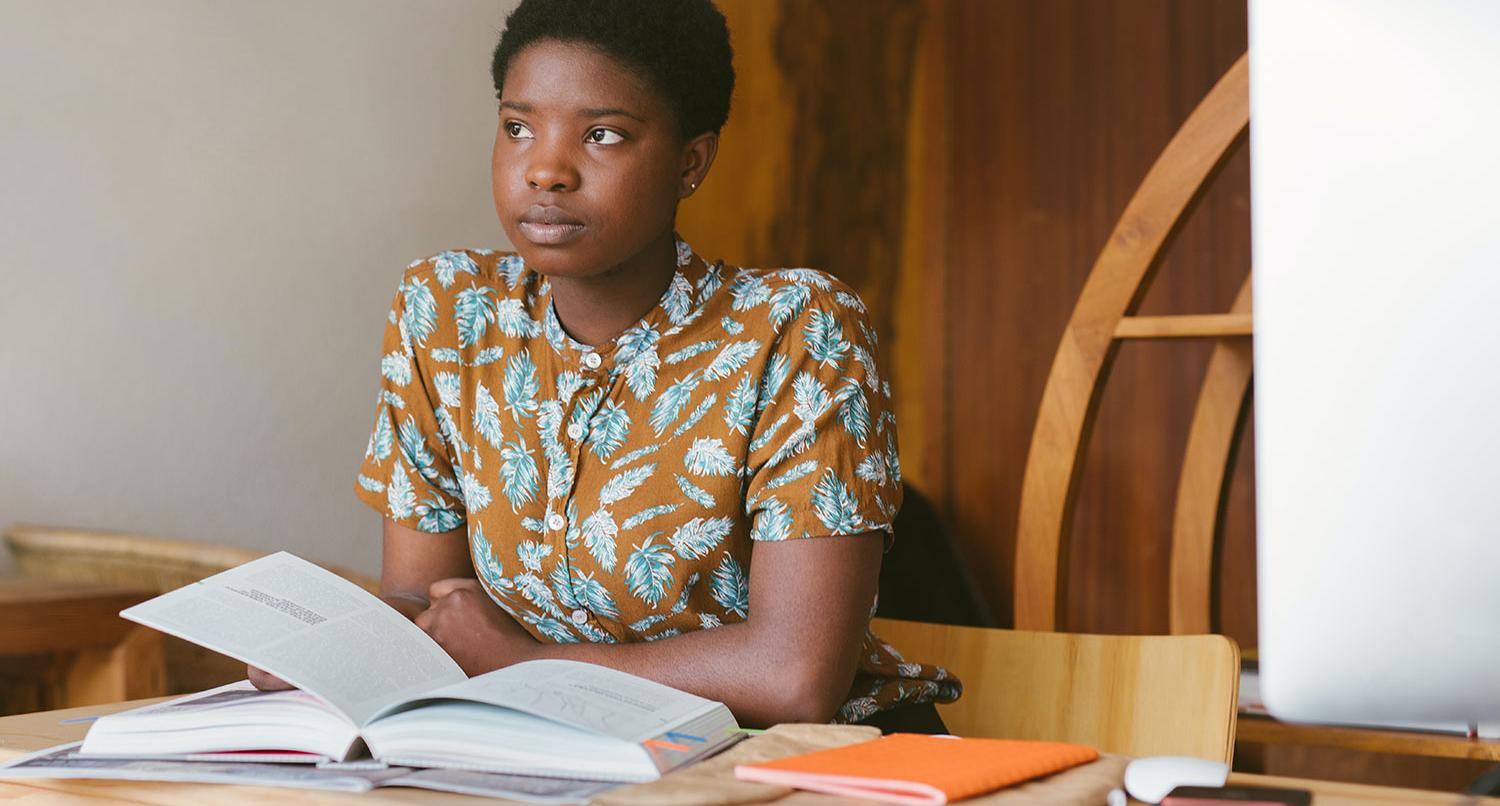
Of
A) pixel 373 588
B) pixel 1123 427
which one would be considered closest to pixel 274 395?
pixel 373 588

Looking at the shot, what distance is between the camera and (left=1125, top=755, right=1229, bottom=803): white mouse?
2.34 feet

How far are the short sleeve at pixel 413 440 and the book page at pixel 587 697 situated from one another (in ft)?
1.60

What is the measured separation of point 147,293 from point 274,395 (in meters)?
0.27

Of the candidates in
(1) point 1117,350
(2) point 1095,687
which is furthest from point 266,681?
(1) point 1117,350

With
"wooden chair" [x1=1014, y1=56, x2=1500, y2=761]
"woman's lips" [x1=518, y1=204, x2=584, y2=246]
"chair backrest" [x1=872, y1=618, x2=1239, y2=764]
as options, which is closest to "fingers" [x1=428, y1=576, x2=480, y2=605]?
"woman's lips" [x1=518, y1=204, x2=584, y2=246]

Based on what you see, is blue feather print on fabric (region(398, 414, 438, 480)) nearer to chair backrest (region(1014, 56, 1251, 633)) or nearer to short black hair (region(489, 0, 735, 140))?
short black hair (region(489, 0, 735, 140))

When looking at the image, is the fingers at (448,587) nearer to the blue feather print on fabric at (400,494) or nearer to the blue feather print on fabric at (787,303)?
the blue feather print on fabric at (400,494)

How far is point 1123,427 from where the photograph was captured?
110 inches

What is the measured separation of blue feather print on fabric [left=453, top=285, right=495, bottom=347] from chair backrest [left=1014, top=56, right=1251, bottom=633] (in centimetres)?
80

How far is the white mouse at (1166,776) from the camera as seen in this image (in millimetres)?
714

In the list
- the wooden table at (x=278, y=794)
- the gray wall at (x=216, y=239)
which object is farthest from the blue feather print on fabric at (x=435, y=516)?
the gray wall at (x=216, y=239)

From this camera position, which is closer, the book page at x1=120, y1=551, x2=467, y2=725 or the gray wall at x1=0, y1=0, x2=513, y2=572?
the book page at x1=120, y1=551, x2=467, y2=725

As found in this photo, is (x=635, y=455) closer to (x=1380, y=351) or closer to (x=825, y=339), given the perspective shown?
(x=825, y=339)

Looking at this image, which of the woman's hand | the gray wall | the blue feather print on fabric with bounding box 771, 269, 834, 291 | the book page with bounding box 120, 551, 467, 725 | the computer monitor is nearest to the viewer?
the computer monitor
